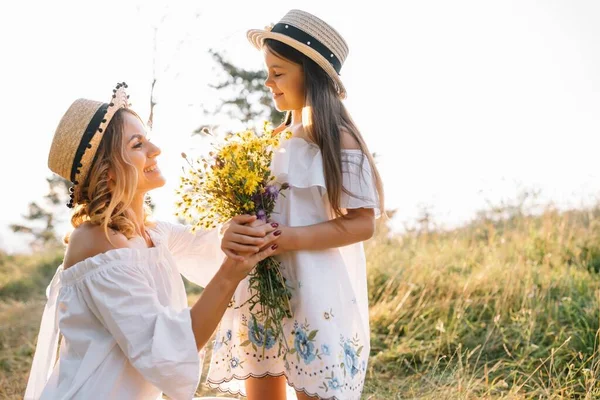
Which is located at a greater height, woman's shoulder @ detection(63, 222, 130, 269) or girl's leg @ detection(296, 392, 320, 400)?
woman's shoulder @ detection(63, 222, 130, 269)

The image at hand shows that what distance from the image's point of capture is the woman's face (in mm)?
2645

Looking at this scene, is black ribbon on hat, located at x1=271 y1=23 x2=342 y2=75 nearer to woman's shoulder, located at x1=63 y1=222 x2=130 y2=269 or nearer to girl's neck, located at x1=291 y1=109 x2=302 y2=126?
girl's neck, located at x1=291 y1=109 x2=302 y2=126

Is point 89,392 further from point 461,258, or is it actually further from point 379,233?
point 379,233

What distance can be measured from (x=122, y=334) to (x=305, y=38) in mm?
1377

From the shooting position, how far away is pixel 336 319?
2.53 metres

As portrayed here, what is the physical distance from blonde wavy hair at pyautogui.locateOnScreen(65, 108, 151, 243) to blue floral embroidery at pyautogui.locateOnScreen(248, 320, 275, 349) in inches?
24.3

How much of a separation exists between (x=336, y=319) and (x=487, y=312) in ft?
9.93

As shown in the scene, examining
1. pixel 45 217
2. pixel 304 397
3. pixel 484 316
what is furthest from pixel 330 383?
pixel 45 217

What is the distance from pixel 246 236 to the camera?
2355mm

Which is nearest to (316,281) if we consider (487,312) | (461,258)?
(487,312)

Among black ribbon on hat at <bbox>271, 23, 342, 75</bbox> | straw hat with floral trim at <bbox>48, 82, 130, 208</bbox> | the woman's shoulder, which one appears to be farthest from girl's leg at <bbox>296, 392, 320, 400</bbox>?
black ribbon on hat at <bbox>271, 23, 342, 75</bbox>

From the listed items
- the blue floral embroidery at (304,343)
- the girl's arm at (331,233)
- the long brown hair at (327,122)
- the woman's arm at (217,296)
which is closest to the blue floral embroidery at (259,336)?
the blue floral embroidery at (304,343)

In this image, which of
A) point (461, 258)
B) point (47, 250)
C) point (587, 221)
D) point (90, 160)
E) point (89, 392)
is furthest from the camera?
point (47, 250)

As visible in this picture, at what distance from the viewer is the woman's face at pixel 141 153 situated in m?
2.64
